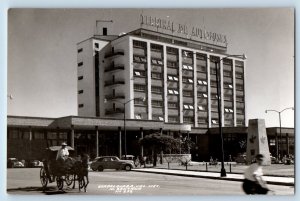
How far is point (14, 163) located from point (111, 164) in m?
2.19

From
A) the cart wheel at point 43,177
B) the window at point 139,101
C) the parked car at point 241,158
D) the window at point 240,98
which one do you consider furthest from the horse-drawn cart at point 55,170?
the window at point 240,98

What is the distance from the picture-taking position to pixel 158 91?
40.2 ft

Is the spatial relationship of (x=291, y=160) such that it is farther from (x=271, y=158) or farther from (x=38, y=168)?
(x=38, y=168)

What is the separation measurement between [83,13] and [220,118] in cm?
366

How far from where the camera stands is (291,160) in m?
10.9

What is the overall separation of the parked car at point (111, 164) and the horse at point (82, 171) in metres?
0.19

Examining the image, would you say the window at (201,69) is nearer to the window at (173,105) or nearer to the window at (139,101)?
the window at (173,105)

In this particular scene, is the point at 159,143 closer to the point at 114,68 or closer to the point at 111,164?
the point at 111,164

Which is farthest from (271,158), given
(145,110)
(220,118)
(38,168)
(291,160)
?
(38,168)

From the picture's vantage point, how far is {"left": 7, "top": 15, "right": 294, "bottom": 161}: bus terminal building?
11852 mm

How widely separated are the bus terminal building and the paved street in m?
0.78

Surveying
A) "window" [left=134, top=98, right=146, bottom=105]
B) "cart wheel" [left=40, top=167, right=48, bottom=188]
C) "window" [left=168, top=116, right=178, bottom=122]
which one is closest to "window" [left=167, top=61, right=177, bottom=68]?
"window" [left=134, top=98, right=146, bottom=105]

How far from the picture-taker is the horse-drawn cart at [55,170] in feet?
36.8

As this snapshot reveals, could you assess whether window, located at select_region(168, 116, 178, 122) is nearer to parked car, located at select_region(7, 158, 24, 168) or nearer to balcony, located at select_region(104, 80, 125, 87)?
balcony, located at select_region(104, 80, 125, 87)
